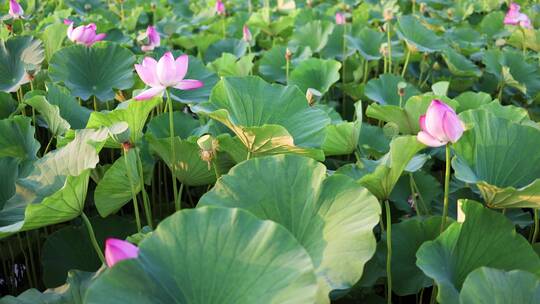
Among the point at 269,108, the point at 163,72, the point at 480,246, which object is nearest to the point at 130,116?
the point at 163,72

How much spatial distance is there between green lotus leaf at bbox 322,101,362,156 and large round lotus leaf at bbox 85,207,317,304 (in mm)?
576

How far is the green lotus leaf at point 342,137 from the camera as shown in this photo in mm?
1308

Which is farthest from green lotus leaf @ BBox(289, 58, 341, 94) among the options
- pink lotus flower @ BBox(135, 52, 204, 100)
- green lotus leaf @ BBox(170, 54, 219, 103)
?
pink lotus flower @ BBox(135, 52, 204, 100)

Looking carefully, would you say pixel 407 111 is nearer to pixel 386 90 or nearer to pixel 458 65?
pixel 386 90

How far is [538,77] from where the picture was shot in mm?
2191

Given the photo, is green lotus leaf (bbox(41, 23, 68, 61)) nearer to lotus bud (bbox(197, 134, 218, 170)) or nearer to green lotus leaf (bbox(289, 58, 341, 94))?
green lotus leaf (bbox(289, 58, 341, 94))

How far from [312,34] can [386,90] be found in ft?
2.44

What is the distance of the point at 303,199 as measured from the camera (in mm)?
964

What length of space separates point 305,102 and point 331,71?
0.67 metres

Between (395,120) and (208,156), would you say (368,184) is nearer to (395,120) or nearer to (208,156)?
(208,156)

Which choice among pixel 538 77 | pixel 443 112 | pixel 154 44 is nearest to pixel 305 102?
pixel 443 112

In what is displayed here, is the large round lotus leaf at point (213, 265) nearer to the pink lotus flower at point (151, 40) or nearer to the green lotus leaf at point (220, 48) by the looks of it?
the pink lotus flower at point (151, 40)

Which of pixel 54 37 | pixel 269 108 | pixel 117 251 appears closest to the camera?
pixel 117 251

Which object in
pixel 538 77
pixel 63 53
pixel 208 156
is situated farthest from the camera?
pixel 538 77
